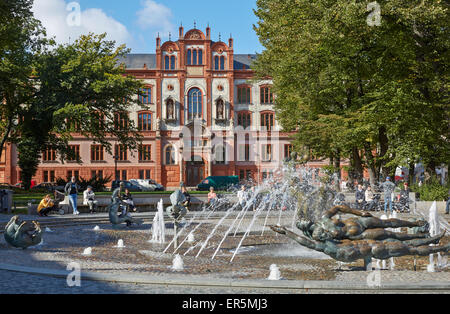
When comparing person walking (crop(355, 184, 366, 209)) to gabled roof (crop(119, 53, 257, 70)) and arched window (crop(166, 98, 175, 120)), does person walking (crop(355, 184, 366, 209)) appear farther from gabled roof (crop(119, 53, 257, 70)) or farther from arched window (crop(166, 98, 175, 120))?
gabled roof (crop(119, 53, 257, 70))

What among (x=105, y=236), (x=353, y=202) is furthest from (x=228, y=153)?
(x=105, y=236)

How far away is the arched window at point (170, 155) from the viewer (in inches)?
A: 2265

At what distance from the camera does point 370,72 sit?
86.5ft

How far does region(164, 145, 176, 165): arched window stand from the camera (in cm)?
5753

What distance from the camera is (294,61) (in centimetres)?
2666

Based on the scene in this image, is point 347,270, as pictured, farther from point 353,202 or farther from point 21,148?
point 21,148

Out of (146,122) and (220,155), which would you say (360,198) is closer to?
(220,155)

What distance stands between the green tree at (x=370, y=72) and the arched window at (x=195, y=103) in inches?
1084

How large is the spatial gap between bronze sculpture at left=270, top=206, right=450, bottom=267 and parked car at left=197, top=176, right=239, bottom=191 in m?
42.2

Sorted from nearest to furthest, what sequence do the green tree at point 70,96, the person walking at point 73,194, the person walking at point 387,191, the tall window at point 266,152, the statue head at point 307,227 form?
the statue head at point 307,227, the person walking at point 73,194, the person walking at point 387,191, the green tree at point 70,96, the tall window at point 266,152

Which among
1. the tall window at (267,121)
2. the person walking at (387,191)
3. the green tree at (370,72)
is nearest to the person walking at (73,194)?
the green tree at (370,72)

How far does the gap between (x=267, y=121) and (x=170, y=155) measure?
39.4ft

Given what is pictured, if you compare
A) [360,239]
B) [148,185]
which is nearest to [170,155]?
[148,185]

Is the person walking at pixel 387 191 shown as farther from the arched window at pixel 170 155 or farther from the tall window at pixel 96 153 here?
the tall window at pixel 96 153
